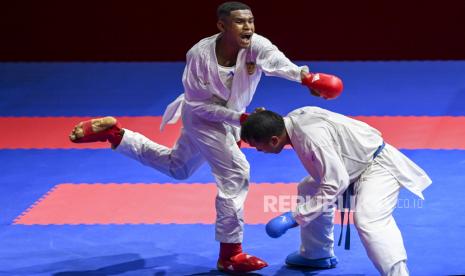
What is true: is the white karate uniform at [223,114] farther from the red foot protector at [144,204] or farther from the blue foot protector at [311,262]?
the red foot protector at [144,204]

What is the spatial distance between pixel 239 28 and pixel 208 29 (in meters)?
7.66

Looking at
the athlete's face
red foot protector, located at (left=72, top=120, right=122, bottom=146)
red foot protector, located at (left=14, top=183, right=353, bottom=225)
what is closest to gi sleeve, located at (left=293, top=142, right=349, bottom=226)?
the athlete's face

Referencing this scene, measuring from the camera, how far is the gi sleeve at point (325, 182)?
18.5ft

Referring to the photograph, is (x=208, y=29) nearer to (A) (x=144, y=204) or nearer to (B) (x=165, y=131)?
(B) (x=165, y=131)

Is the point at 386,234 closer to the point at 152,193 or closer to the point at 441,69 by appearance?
the point at 152,193

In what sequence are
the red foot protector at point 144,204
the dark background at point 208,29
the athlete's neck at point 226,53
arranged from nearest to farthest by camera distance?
the athlete's neck at point 226,53
the red foot protector at point 144,204
the dark background at point 208,29

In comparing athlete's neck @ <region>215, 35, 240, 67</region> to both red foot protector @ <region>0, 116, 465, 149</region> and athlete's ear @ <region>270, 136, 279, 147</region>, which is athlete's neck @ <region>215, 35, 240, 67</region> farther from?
red foot protector @ <region>0, 116, 465, 149</region>

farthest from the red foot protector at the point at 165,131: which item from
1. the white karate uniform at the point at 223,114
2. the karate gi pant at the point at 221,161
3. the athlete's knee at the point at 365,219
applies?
the athlete's knee at the point at 365,219

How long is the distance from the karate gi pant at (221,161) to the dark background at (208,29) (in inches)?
287

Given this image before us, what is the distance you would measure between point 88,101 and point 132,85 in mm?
1056

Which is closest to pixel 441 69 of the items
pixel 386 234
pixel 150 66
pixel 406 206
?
pixel 150 66

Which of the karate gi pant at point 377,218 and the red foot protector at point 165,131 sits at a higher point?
the red foot protector at point 165,131

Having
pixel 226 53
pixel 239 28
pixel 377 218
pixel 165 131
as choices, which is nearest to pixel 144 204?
pixel 226 53

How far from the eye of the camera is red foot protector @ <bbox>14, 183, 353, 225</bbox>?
25.1ft
